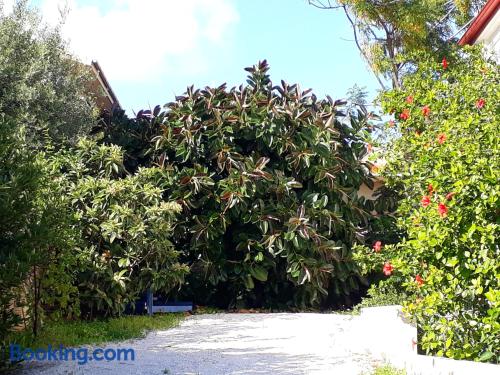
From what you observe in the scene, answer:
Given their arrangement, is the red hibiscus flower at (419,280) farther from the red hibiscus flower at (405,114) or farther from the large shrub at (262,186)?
the large shrub at (262,186)

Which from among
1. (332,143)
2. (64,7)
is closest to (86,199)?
(64,7)

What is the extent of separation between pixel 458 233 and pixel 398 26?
13.8m

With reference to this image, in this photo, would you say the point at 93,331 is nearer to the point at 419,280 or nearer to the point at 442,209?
the point at 419,280

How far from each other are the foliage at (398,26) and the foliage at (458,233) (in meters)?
11.6

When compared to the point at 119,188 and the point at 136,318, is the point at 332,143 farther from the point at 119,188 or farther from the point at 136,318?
the point at 136,318

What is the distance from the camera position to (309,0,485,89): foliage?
57.2ft

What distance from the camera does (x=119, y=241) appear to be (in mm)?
8898

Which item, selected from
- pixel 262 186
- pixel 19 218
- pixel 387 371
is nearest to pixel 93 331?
pixel 19 218

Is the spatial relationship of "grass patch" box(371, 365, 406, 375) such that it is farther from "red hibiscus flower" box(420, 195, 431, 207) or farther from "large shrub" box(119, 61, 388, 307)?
"large shrub" box(119, 61, 388, 307)

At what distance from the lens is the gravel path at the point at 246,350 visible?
221 inches

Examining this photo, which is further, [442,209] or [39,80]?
[39,80]

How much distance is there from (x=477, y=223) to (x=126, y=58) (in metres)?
7.75

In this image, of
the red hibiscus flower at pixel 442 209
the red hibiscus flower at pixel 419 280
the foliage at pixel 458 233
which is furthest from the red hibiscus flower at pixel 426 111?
the red hibiscus flower at pixel 419 280

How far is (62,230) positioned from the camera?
6133 millimetres
